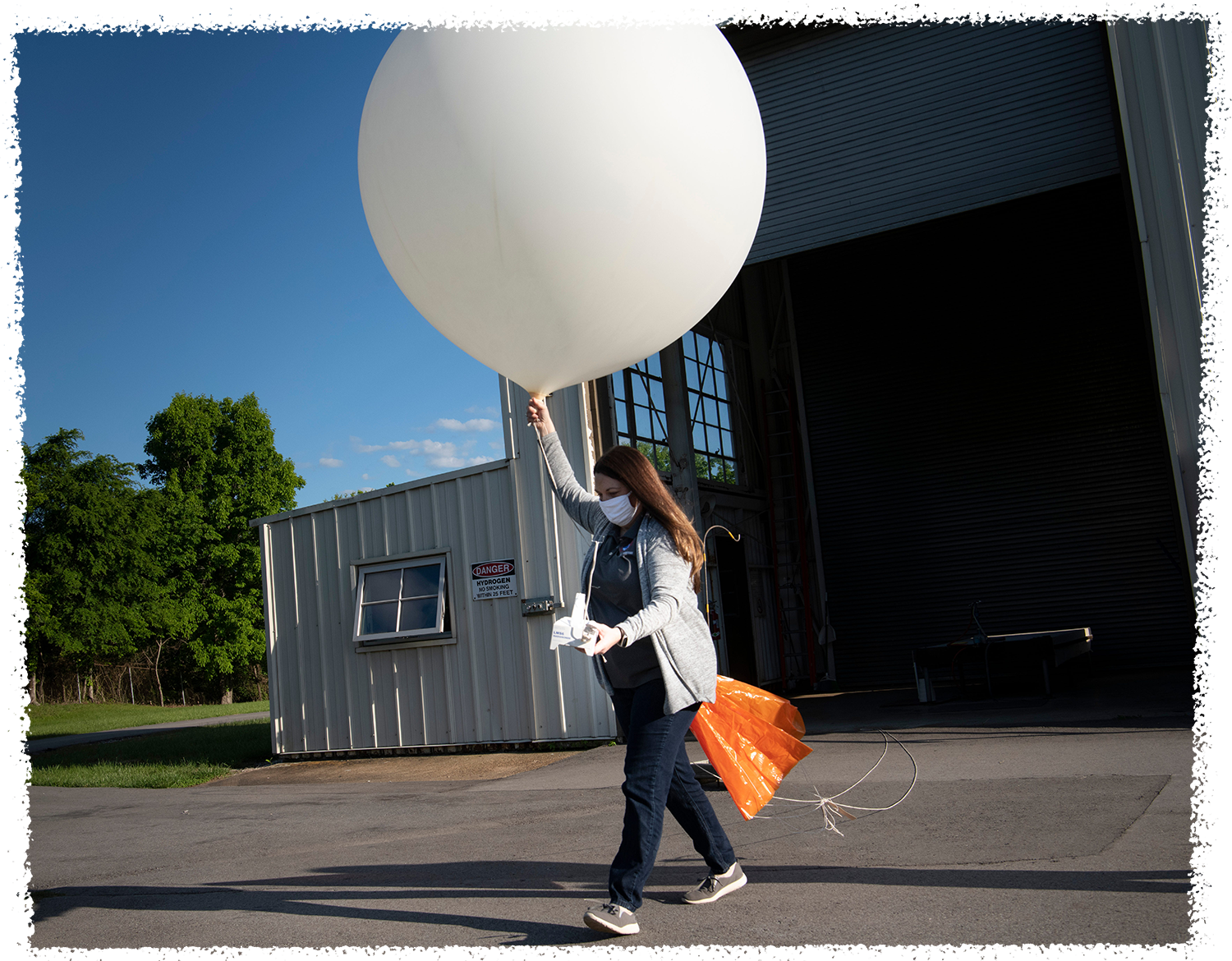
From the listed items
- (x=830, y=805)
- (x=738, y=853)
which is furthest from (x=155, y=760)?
(x=738, y=853)

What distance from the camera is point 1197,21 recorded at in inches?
253

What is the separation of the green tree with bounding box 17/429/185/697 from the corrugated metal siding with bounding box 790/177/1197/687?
78.5ft

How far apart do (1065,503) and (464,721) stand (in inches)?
365

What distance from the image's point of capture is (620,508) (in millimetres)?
3471

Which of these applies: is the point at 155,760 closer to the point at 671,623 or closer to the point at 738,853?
the point at 738,853

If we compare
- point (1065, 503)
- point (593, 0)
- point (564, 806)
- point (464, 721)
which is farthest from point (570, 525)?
point (1065, 503)

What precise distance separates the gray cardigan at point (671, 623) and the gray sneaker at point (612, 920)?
70 cm

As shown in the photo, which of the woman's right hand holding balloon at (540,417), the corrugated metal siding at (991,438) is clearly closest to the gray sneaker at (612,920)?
the woman's right hand holding balloon at (540,417)

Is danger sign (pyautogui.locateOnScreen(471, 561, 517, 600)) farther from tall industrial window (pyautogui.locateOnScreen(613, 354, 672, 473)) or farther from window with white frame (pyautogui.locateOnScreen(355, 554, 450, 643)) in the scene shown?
tall industrial window (pyautogui.locateOnScreen(613, 354, 672, 473))

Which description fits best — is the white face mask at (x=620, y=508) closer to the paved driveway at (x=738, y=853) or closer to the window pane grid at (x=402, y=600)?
the paved driveway at (x=738, y=853)

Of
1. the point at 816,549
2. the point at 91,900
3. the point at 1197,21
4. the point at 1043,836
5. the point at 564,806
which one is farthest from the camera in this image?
the point at 816,549

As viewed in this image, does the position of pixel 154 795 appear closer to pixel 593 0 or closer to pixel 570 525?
pixel 570 525

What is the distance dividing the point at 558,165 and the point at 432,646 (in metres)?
8.35

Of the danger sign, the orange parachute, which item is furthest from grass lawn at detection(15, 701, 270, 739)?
the orange parachute
